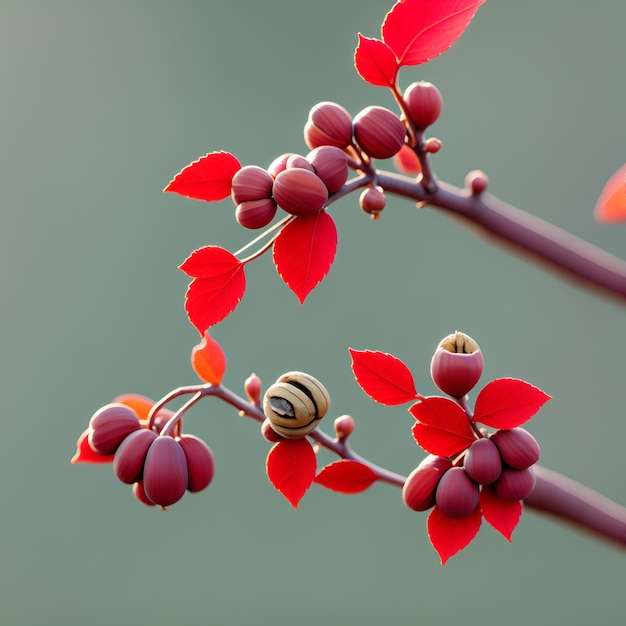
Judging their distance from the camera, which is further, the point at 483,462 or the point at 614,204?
the point at 614,204

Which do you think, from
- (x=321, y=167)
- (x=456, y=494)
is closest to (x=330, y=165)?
(x=321, y=167)

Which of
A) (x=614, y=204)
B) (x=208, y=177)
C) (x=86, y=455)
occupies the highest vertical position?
(x=614, y=204)

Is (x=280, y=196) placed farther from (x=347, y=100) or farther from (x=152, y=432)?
(x=347, y=100)

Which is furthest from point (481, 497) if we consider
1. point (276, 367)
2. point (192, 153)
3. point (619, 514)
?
point (192, 153)

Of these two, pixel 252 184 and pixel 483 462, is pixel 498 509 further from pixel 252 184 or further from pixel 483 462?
pixel 252 184

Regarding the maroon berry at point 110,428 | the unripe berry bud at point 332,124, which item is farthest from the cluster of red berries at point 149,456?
the unripe berry bud at point 332,124

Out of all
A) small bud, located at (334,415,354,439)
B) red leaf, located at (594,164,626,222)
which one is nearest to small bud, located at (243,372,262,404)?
small bud, located at (334,415,354,439)
